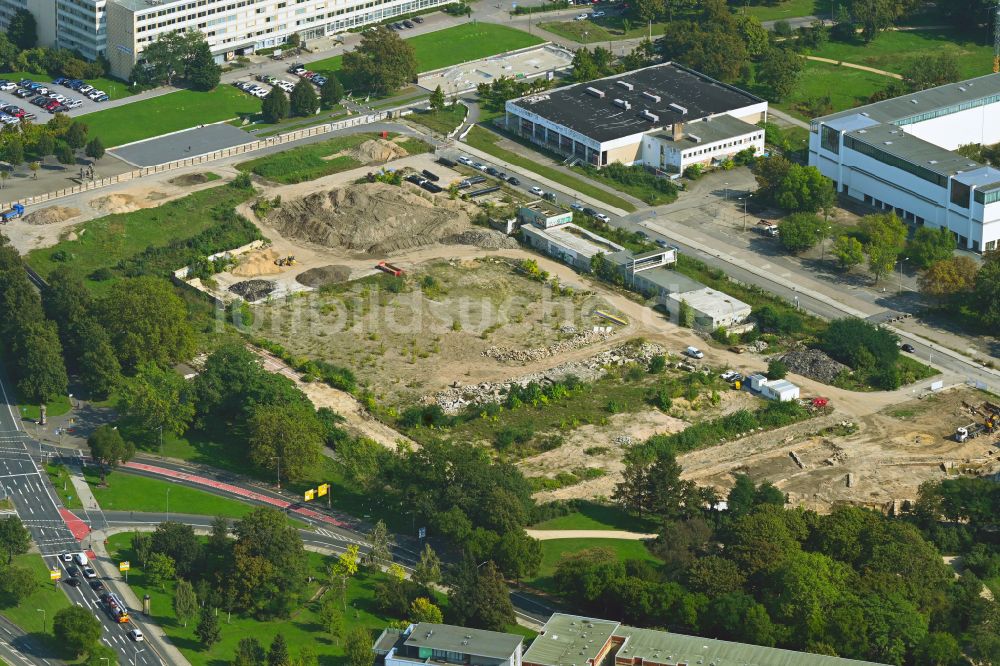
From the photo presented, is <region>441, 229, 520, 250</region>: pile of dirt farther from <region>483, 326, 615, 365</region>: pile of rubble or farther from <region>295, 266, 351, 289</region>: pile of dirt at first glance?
<region>483, 326, 615, 365</region>: pile of rubble

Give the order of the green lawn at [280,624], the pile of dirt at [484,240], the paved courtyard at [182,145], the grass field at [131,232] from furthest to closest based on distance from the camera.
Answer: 1. the paved courtyard at [182,145]
2. the pile of dirt at [484,240]
3. the grass field at [131,232]
4. the green lawn at [280,624]

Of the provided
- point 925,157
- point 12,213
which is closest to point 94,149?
point 12,213

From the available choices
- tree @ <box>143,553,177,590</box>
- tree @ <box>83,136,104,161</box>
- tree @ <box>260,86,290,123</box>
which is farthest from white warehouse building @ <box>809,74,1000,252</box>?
tree @ <box>143,553,177,590</box>

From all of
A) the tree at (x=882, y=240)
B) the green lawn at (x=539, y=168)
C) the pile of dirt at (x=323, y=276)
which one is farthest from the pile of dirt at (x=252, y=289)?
the tree at (x=882, y=240)

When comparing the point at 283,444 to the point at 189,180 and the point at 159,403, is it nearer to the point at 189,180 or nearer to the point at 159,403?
the point at 159,403

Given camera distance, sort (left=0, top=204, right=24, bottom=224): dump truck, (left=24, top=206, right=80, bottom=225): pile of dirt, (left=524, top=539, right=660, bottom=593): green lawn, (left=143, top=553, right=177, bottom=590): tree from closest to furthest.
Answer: (left=143, top=553, right=177, bottom=590): tree < (left=524, top=539, right=660, bottom=593): green lawn < (left=24, top=206, right=80, bottom=225): pile of dirt < (left=0, top=204, right=24, bottom=224): dump truck

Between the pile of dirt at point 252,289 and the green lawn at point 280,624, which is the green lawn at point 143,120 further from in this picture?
the green lawn at point 280,624
